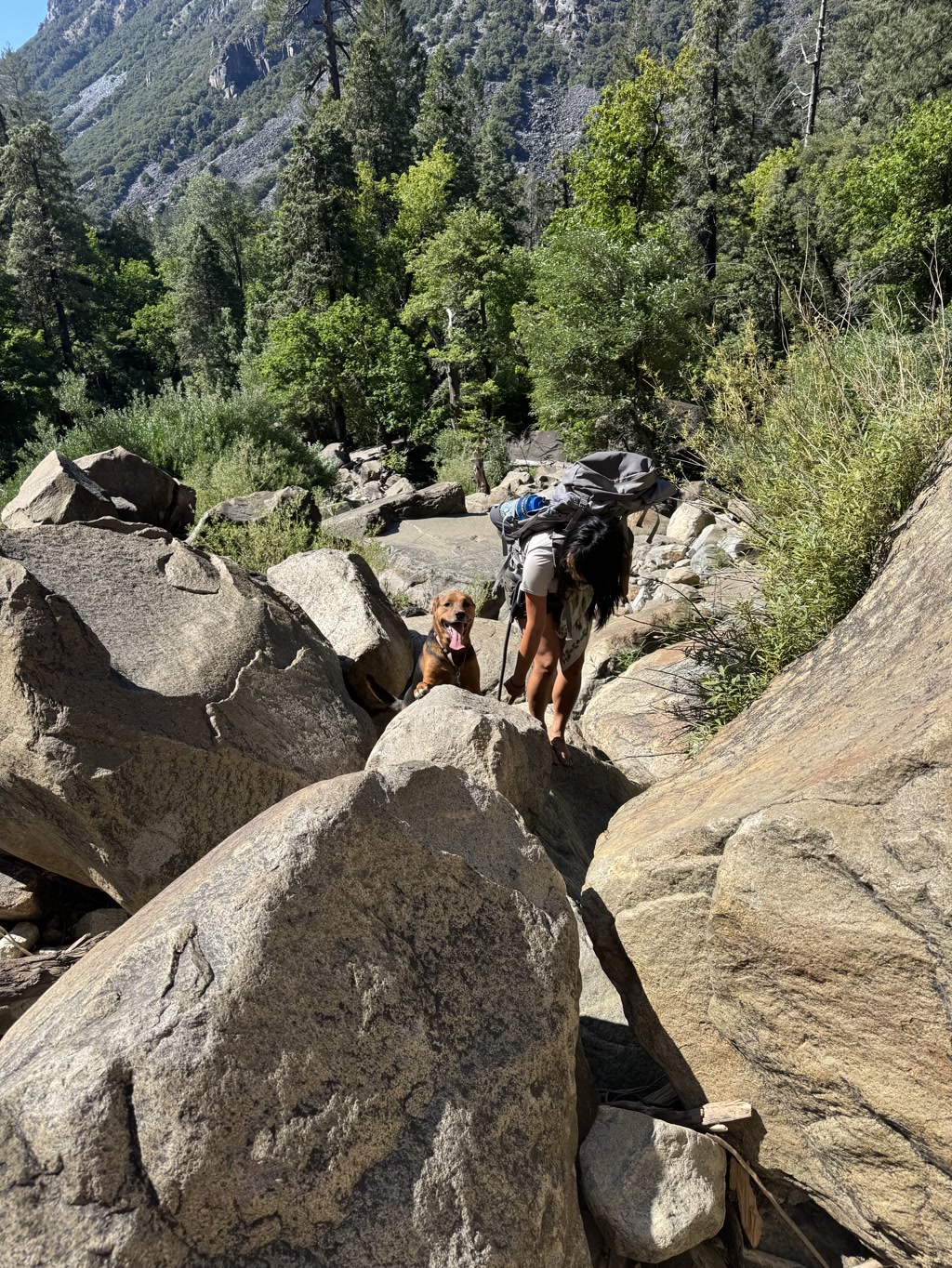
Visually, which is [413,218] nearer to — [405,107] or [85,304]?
[405,107]

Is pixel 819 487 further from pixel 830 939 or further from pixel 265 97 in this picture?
pixel 265 97

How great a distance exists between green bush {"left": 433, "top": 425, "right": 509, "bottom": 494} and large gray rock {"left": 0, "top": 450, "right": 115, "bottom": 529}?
1502 centimetres

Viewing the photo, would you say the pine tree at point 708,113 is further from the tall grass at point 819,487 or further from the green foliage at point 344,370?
the tall grass at point 819,487

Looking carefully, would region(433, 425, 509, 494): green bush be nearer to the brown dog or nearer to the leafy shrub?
the leafy shrub

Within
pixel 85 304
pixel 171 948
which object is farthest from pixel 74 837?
pixel 85 304

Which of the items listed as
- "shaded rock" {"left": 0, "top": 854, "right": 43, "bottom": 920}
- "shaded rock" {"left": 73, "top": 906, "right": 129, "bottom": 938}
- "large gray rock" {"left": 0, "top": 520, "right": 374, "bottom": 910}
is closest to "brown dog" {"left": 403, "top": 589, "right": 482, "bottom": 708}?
"large gray rock" {"left": 0, "top": 520, "right": 374, "bottom": 910}

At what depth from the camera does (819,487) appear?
152 inches

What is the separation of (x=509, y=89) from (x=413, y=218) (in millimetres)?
117174

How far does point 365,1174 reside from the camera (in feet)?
5.73

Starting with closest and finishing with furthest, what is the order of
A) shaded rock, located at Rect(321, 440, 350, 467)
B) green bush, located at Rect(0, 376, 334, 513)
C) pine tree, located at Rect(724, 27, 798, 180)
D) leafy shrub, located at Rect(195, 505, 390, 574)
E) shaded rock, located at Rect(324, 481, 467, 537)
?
leafy shrub, located at Rect(195, 505, 390, 574), green bush, located at Rect(0, 376, 334, 513), shaded rock, located at Rect(324, 481, 467, 537), shaded rock, located at Rect(321, 440, 350, 467), pine tree, located at Rect(724, 27, 798, 180)

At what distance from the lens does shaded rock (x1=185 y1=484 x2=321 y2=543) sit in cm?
920

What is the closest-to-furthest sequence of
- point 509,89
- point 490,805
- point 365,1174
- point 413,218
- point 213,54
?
1. point 365,1174
2. point 490,805
3. point 413,218
4. point 509,89
5. point 213,54

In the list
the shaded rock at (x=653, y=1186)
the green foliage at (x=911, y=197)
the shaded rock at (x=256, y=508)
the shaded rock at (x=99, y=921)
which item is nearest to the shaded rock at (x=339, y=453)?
the shaded rock at (x=256, y=508)

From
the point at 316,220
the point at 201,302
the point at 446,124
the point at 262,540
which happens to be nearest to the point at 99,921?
the point at 262,540
